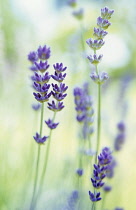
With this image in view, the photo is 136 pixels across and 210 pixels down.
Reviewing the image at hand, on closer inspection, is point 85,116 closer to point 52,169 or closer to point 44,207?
point 44,207

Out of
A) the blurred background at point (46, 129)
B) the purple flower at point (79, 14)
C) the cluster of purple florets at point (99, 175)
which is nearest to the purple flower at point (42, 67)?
the cluster of purple florets at point (99, 175)

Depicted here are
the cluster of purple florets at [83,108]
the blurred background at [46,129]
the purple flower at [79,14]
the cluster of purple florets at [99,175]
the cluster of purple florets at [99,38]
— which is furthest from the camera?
the purple flower at [79,14]

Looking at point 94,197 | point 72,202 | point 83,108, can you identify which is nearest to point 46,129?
point 83,108

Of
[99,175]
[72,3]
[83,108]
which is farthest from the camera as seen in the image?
[72,3]

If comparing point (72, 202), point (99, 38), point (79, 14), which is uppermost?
point (79, 14)

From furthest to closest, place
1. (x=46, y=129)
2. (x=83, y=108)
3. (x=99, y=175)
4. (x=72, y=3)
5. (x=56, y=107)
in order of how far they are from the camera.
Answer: (x=46, y=129)
(x=72, y=3)
(x=83, y=108)
(x=56, y=107)
(x=99, y=175)

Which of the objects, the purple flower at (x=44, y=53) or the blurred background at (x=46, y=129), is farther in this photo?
the blurred background at (x=46, y=129)

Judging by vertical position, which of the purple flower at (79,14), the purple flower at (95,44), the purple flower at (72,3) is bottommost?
the purple flower at (95,44)

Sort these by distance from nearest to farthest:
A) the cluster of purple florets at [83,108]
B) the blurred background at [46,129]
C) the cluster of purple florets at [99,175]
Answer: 1. the cluster of purple florets at [99,175]
2. the cluster of purple florets at [83,108]
3. the blurred background at [46,129]

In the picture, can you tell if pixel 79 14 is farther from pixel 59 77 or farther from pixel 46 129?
pixel 46 129

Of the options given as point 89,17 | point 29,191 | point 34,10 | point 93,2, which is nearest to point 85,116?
point 29,191

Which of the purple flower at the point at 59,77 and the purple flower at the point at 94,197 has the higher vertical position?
the purple flower at the point at 59,77

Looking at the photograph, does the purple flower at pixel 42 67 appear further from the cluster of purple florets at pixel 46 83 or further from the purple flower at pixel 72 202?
the purple flower at pixel 72 202
